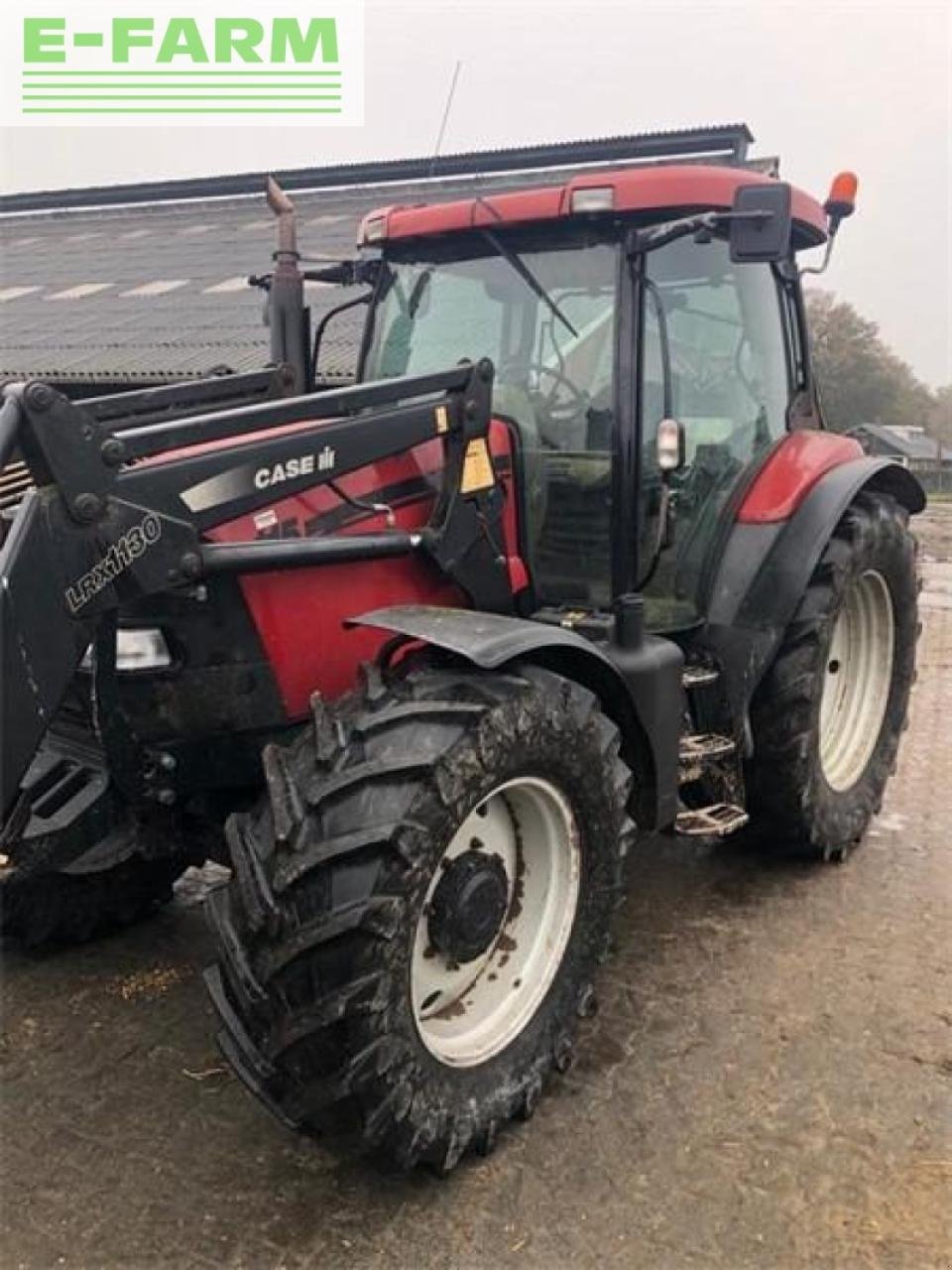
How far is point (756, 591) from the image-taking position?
3426 mm

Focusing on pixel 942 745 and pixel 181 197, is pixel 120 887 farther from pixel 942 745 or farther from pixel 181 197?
pixel 181 197

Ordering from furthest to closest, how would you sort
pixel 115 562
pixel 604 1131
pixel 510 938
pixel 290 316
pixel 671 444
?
pixel 290 316 → pixel 671 444 → pixel 510 938 → pixel 604 1131 → pixel 115 562

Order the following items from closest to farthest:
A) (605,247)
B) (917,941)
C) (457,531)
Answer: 1. (457,531)
2. (605,247)
3. (917,941)

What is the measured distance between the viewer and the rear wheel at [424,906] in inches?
81.4

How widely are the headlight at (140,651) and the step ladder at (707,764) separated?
150 cm

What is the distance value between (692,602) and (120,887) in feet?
6.51

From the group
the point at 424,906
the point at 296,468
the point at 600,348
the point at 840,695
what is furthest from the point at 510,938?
the point at 840,695

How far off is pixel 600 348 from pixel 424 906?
1731mm

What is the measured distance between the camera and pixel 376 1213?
220cm

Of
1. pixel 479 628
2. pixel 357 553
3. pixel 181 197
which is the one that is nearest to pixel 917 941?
pixel 479 628

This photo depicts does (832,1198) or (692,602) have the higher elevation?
(692,602)


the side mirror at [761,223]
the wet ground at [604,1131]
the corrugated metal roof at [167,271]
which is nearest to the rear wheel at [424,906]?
the wet ground at [604,1131]

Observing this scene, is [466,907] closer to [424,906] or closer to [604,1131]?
[424,906]

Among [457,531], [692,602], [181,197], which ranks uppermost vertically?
[181,197]
